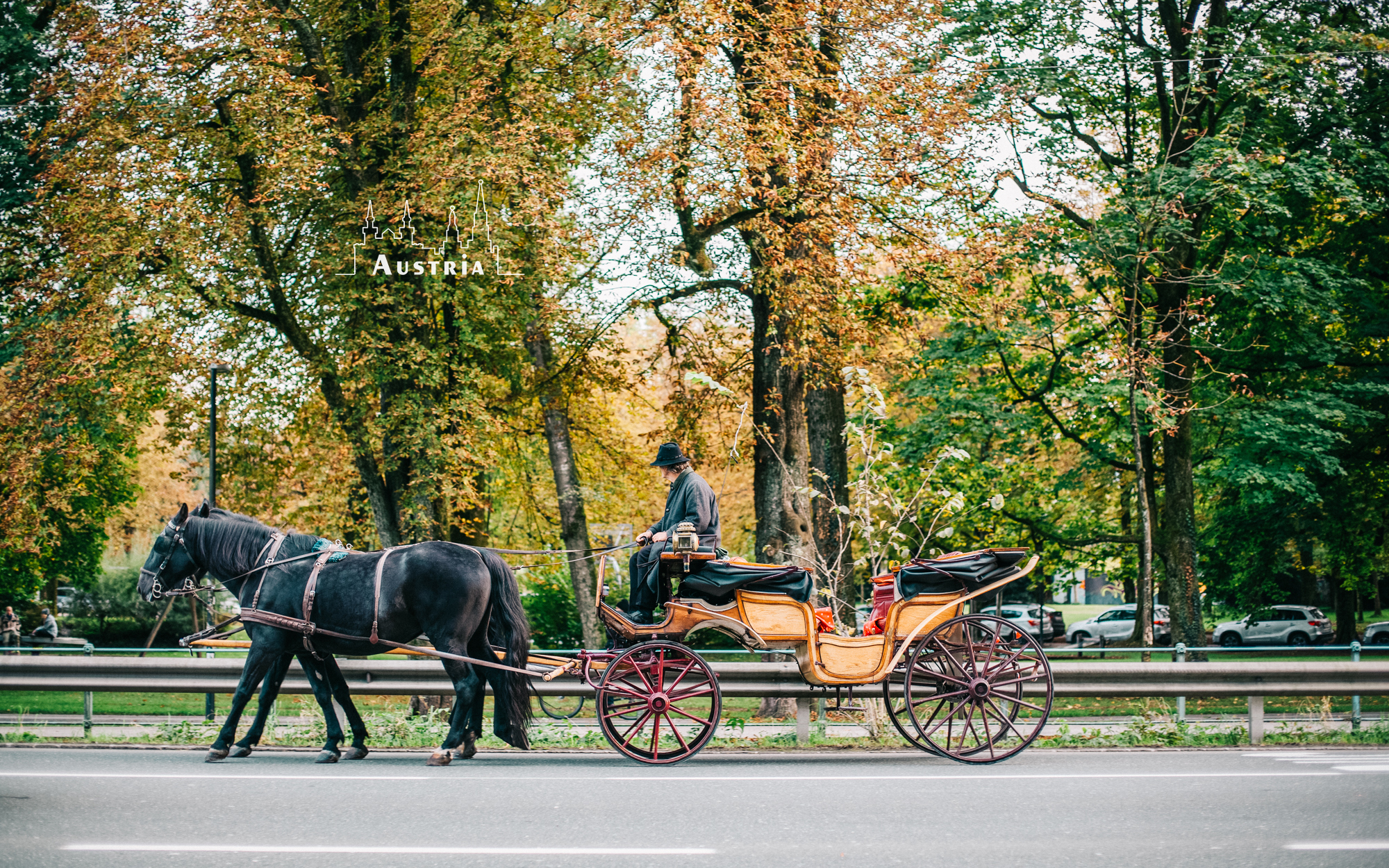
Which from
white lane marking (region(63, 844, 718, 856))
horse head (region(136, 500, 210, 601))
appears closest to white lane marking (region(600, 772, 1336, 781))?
white lane marking (region(63, 844, 718, 856))

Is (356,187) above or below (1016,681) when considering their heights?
above

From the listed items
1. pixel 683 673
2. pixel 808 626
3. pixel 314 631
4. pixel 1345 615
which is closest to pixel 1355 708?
pixel 808 626

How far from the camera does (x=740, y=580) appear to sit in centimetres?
820

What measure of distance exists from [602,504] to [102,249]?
10.7 metres

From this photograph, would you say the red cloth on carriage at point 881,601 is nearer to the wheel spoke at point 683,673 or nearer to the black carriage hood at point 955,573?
the black carriage hood at point 955,573

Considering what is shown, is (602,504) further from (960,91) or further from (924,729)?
(924,729)

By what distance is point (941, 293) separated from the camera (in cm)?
1633

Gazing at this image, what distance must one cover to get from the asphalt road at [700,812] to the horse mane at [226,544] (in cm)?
145

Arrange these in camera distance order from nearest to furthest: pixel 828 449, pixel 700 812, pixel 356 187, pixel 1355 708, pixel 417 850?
pixel 417 850 → pixel 700 812 → pixel 1355 708 → pixel 828 449 → pixel 356 187

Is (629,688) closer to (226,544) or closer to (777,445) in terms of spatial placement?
(226,544)

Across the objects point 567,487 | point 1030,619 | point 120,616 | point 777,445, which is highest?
point 777,445

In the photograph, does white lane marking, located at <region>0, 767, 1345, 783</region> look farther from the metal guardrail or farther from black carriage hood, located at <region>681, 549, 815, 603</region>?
the metal guardrail

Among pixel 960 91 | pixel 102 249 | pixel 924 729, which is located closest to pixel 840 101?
pixel 960 91

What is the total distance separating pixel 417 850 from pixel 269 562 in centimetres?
386
